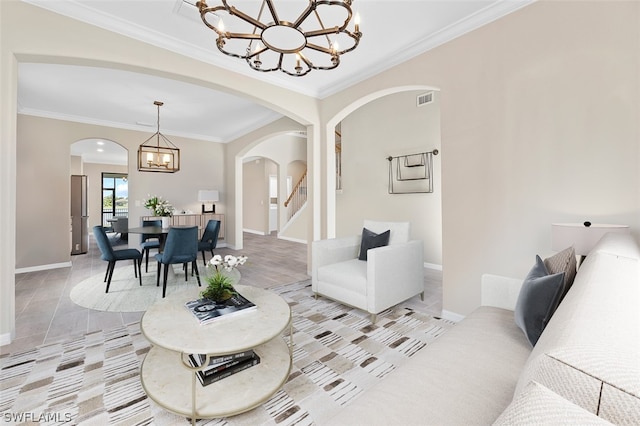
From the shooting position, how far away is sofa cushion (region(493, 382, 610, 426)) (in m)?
0.43

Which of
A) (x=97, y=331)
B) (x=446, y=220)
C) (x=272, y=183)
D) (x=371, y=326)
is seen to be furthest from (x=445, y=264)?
(x=272, y=183)

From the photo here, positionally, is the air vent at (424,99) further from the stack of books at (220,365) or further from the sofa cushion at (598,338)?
the stack of books at (220,365)

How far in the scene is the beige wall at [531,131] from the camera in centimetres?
199

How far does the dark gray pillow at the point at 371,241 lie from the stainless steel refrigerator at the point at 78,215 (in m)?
6.42

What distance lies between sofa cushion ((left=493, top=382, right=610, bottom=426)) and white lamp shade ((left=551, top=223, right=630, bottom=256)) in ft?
6.20

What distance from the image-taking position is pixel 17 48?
2.35m

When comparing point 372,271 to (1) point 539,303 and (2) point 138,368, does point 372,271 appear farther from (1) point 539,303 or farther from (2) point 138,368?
(2) point 138,368

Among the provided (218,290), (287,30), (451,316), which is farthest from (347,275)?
(287,30)

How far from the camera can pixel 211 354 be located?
1448 millimetres

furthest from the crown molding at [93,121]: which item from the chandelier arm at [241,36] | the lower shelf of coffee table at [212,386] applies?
the lower shelf of coffee table at [212,386]

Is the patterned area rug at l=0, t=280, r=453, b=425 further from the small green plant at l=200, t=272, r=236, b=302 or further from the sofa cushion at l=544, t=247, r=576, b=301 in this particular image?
the sofa cushion at l=544, t=247, r=576, b=301

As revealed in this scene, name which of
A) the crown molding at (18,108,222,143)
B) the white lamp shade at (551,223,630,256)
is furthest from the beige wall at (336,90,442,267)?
the crown molding at (18,108,222,143)

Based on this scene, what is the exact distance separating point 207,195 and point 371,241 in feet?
16.6

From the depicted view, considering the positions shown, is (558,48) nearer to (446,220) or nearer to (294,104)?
(446,220)
